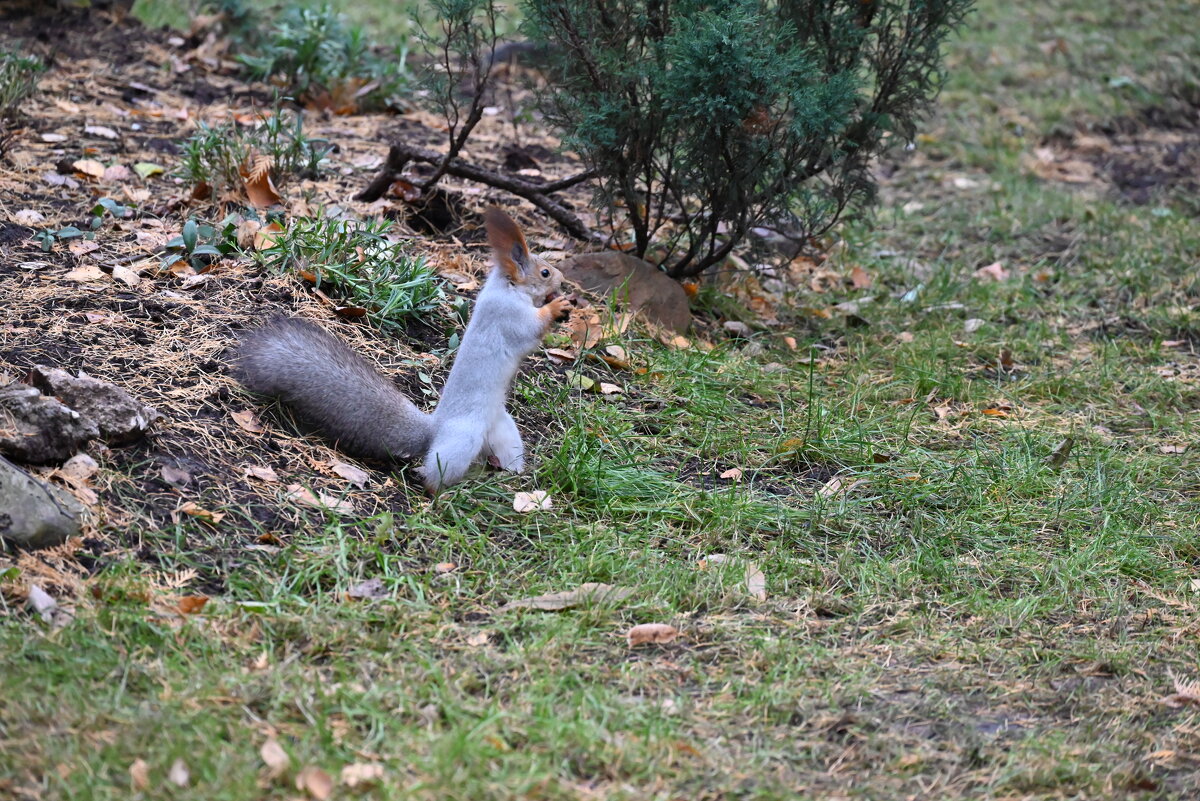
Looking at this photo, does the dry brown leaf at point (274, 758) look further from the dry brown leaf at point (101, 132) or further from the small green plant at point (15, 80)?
the dry brown leaf at point (101, 132)

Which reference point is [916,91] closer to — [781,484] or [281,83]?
[781,484]

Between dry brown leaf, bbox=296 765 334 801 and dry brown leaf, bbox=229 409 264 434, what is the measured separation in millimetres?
1440

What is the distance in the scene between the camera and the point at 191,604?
263 cm

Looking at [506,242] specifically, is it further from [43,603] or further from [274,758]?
[274,758]

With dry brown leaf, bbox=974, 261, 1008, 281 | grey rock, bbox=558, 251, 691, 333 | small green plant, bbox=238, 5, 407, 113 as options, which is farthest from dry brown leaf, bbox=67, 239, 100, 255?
dry brown leaf, bbox=974, 261, 1008, 281

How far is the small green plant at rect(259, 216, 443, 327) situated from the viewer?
4090 millimetres

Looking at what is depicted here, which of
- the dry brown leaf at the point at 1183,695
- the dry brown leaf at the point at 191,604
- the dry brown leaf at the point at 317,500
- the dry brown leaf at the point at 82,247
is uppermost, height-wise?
the dry brown leaf at the point at 1183,695

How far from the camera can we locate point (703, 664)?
2727mm

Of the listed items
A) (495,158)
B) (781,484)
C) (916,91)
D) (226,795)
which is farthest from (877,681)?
(495,158)

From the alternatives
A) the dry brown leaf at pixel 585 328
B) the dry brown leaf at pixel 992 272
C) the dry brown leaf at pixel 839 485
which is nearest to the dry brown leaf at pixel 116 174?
the dry brown leaf at pixel 585 328

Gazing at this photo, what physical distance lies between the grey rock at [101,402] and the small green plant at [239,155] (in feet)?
5.55

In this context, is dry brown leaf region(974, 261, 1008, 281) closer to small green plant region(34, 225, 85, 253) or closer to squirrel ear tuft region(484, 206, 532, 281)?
squirrel ear tuft region(484, 206, 532, 281)

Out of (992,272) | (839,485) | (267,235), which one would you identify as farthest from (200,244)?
(992,272)

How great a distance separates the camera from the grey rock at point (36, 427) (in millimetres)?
2859
